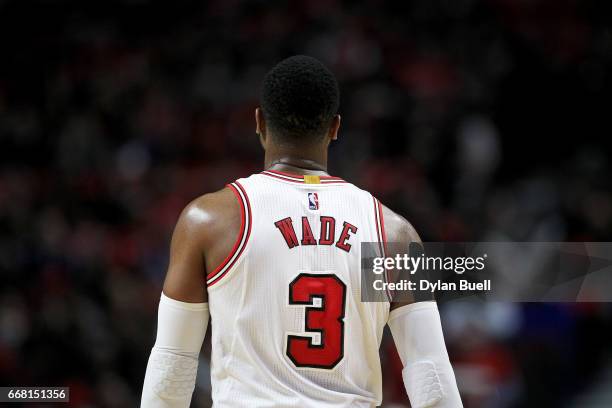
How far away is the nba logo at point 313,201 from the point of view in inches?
101

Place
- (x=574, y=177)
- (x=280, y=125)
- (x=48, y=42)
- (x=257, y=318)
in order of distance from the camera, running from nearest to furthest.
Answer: (x=257, y=318) → (x=280, y=125) → (x=574, y=177) → (x=48, y=42)

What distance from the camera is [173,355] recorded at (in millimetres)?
2523

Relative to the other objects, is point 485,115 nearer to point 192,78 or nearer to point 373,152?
point 373,152

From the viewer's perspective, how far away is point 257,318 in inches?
96.0

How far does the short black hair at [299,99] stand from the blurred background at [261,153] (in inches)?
157

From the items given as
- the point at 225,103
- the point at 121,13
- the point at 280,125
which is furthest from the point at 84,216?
the point at 280,125

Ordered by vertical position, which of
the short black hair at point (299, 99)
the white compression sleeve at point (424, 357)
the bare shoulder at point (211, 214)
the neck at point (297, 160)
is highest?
the short black hair at point (299, 99)

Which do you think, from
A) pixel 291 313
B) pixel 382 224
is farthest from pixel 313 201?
pixel 291 313

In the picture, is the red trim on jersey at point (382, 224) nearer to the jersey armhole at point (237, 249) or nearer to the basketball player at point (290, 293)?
the basketball player at point (290, 293)

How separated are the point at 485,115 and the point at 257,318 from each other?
7.10 metres

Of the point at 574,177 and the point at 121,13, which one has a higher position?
the point at 121,13

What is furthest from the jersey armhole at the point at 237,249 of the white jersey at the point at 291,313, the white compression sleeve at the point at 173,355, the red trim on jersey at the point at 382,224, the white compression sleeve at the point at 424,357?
the white compression sleeve at the point at 424,357

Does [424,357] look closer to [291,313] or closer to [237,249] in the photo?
[291,313]

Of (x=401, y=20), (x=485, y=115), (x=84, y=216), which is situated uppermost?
(x=401, y=20)
